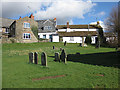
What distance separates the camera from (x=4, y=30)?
46.5m

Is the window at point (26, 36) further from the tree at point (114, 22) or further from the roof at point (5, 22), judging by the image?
the tree at point (114, 22)

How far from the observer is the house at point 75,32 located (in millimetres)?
46281

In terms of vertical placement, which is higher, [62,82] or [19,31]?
[19,31]

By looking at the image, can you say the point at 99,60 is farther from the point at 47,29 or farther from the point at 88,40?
the point at 47,29

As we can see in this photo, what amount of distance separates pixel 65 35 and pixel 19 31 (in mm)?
16153

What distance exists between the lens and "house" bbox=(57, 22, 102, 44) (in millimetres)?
46281

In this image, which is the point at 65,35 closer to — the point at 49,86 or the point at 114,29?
the point at 114,29

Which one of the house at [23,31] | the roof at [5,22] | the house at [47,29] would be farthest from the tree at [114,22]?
the roof at [5,22]

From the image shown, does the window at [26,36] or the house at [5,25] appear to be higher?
the house at [5,25]

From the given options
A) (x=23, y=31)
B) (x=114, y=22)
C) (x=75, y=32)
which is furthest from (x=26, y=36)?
(x=114, y=22)

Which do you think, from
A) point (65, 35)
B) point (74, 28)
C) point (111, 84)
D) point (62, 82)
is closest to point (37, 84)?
point (62, 82)

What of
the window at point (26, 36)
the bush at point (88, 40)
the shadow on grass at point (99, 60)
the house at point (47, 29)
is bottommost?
the shadow on grass at point (99, 60)

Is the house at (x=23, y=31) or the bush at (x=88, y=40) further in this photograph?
the bush at (x=88, y=40)

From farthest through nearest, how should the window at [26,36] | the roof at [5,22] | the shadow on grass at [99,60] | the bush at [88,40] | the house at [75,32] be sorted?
the roof at [5,22], the house at [75,32], the bush at [88,40], the window at [26,36], the shadow on grass at [99,60]
